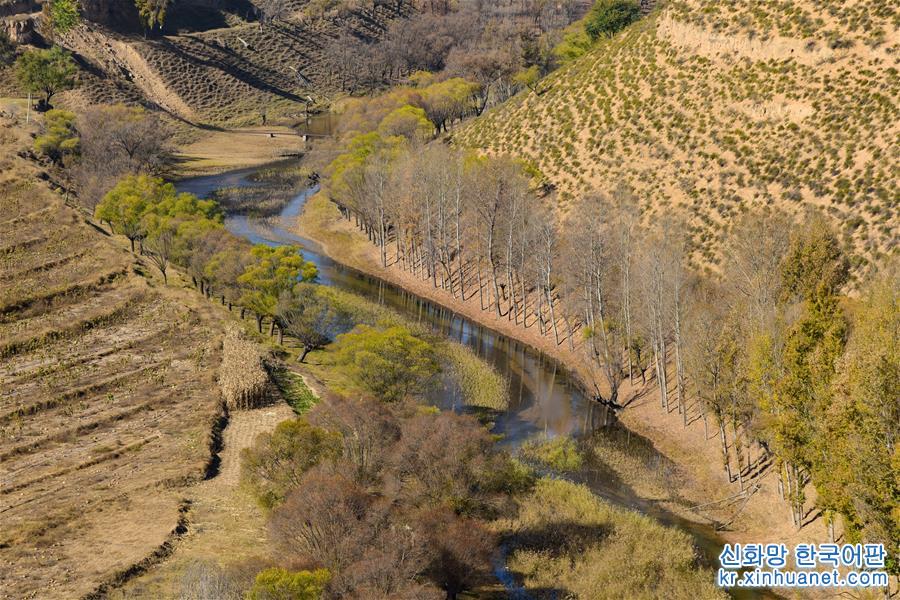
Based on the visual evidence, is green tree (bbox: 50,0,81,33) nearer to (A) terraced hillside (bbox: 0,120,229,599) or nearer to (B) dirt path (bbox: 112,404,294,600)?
(A) terraced hillside (bbox: 0,120,229,599)

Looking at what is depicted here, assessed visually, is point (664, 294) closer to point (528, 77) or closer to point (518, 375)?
point (518, 375)

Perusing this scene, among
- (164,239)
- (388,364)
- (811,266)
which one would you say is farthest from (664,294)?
(164,239)

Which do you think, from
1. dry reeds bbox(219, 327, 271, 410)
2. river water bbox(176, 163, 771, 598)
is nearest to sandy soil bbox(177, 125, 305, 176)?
river water bbox(176, 163, 771, 598)

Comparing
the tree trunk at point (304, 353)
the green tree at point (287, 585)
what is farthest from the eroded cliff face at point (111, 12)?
the green tree at point (287, 585)

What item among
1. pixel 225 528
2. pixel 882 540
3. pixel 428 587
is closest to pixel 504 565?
pixel 428 587

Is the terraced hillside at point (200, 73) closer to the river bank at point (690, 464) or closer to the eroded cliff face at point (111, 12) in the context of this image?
the eroded cliff face at point (111, 12)

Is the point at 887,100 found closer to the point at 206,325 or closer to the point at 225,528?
the point at 206,325
